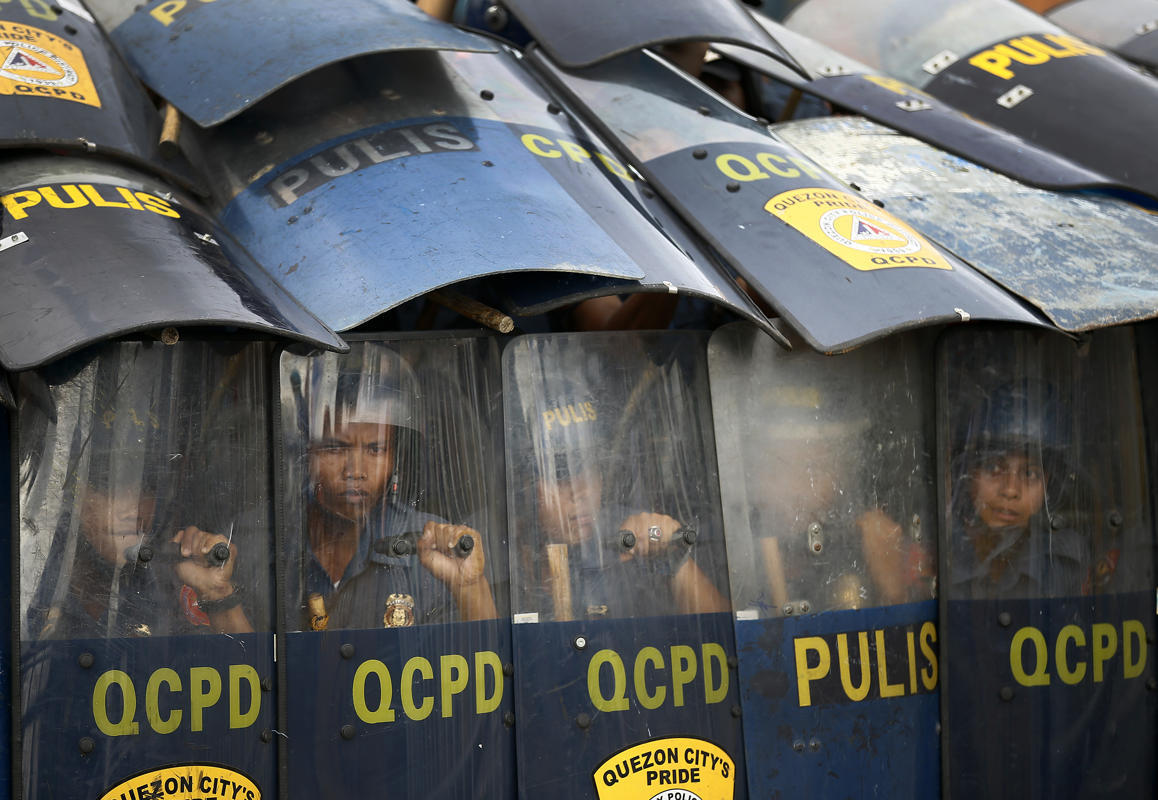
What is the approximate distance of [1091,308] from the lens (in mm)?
3682

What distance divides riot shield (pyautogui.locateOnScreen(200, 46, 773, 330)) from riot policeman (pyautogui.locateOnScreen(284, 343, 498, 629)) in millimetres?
243

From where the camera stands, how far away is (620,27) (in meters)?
4.21

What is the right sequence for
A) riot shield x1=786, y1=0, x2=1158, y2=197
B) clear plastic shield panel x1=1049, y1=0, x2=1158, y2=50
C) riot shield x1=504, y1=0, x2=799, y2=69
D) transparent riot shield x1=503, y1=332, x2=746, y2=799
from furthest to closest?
clear plastic shield panel x1=1049, y1=0, x2=1158, y2=50
riot shield x1=786, y1=0, x2=1158, y2=197
riot shield x1=504, y1=0, x2=799, y2=69
transparent riot shield x1=503, y1=332, x2=746, y2=799

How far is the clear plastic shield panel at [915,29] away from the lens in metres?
5.23

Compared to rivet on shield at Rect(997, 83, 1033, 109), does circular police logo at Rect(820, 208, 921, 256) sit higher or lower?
higher

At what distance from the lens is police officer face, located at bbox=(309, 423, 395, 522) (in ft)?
10.8

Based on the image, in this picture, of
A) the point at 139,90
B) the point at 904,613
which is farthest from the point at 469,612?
the point at 139,90

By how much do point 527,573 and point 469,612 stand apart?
177 mm

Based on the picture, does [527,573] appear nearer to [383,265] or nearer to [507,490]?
[507,490]

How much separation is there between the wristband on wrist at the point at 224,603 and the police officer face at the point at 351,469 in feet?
0.94

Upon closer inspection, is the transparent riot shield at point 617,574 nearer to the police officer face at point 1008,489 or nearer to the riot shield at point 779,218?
the riot shield at point 779,218

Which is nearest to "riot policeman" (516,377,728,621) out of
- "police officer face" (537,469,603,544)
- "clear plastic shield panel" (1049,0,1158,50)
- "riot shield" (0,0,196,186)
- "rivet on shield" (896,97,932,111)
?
"police officer face" (537,469,603,544)

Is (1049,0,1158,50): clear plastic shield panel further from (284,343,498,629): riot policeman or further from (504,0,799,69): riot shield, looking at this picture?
(284,343,498,629): riot policeman

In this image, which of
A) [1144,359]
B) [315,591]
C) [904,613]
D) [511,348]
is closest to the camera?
[315,591]
